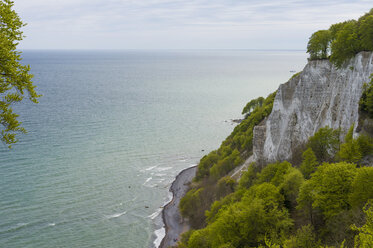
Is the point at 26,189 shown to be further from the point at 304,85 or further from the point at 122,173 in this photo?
the point at 304,85

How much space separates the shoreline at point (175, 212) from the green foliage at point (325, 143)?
902 inches

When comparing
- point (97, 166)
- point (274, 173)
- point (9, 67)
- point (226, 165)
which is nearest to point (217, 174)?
point (226, 165)

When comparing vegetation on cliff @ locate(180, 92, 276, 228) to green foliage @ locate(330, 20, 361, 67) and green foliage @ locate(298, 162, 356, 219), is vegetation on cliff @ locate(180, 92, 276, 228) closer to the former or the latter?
green foliage @ locate(330, 20, 361, 67)

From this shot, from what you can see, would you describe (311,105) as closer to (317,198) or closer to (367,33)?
(367,33)

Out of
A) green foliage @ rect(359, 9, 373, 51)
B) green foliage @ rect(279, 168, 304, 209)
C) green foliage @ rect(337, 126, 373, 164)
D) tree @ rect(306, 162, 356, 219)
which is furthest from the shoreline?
green foliage @ rect(359, 9, 373, 51)

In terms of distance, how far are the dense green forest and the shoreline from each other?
3224mm

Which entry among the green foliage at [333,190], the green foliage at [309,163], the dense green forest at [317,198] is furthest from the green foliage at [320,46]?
the green foliage at [333,190]

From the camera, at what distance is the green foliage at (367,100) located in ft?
99.4

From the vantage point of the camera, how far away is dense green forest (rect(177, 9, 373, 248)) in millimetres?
22094

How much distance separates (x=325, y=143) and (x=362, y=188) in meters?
13.4

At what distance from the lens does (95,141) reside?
8019 cm

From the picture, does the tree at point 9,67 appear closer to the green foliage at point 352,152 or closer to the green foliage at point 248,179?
the green foliage at point 352,152

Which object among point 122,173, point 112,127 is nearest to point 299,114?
point 122,173

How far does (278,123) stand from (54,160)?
47925mm
